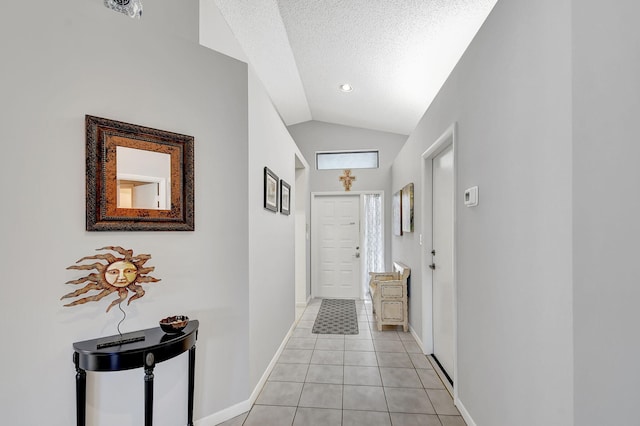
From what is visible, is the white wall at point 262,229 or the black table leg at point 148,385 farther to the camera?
the white wall at point 262,229

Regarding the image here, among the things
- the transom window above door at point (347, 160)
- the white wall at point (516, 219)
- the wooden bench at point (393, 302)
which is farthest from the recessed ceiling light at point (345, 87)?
the wooden bench at point (393, 302)

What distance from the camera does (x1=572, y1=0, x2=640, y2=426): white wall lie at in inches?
40.3

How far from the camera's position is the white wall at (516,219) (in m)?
1.13

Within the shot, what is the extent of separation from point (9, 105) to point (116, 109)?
0.42 m

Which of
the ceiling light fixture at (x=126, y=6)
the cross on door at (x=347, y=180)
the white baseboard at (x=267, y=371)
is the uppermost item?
the ceiling light fixture at (x=126, y=6)

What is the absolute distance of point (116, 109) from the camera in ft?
5.60

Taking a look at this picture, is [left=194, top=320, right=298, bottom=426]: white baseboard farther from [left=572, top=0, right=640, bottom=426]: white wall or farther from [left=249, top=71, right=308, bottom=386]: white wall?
[left=572, top=0, right=640, bottom=426]: white wall

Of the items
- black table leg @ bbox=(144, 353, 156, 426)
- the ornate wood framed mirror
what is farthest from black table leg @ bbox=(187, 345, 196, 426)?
the ornate wood framed mirror

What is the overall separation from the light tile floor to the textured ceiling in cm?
287

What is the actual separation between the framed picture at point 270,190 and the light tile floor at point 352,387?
Answer: 4.78 ft

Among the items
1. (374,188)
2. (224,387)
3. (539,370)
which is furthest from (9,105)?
(374,188)

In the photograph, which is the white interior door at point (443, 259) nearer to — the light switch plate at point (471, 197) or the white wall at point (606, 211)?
the light switch plate at point (471, 197)

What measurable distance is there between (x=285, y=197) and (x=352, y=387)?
6.48ft

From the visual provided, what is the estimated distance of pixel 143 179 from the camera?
1.77 m
